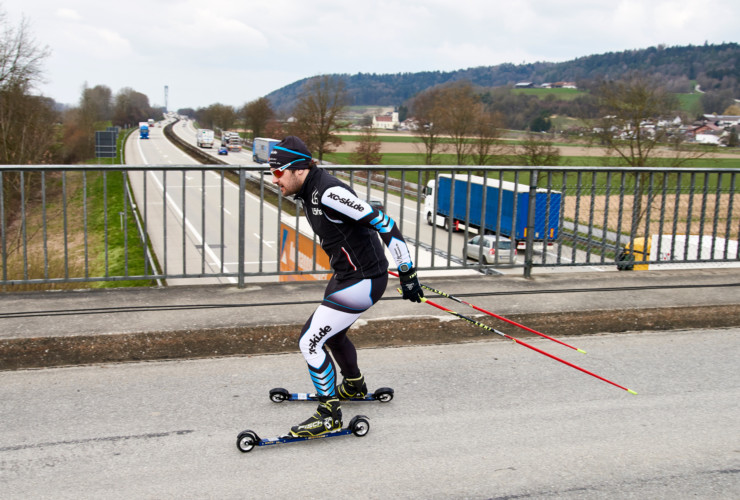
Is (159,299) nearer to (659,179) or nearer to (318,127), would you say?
(659,179)

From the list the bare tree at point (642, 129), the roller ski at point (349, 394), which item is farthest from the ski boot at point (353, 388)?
the bare tree at point (642, 129)

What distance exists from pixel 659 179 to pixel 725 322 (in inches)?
89.0

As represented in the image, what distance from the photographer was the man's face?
4.26 metres

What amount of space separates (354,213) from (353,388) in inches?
54.4

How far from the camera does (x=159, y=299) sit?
659 centimetres

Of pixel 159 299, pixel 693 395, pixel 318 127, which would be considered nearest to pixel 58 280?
pixel 159 299

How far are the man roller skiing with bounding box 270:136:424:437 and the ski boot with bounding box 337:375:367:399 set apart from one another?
0.35 metres

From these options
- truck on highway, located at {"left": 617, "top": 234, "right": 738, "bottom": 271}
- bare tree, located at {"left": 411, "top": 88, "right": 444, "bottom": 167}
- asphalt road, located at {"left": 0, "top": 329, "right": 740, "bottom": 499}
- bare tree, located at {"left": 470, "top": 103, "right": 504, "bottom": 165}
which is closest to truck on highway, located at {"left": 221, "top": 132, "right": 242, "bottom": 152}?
bare tree, located at {"left": 411, "top": 88, "right": 444, "bottom": 167}

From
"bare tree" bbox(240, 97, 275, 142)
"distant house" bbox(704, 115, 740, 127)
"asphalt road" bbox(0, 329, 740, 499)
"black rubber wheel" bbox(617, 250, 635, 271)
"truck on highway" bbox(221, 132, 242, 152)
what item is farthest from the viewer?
"truck on highway" bbox(221, 132, 242, 152)

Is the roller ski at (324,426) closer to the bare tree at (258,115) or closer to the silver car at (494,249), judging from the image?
the silver car at (494,249)

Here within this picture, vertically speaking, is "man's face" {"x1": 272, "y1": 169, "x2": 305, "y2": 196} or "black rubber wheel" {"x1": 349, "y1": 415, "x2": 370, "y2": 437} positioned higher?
"man's face" {"x1": 272, "y1": 169, "x2": 305, "y2": 196}

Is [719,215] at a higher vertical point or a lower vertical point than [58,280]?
higher

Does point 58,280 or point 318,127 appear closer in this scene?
point 58,280

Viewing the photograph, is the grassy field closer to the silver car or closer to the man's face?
the silver car
